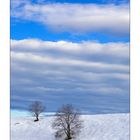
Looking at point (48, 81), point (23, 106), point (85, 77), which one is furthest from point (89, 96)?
point (23, 106)

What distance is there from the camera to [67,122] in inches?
68.2

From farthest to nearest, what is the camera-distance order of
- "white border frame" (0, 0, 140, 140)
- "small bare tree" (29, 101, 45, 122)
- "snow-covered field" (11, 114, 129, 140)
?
"snow-covered field" (11, 114, 129, 140), "small bare tree" (29, 101, 45, 122), "white border frame" (0, 0, 140, 140)

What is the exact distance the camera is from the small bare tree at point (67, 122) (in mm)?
1621

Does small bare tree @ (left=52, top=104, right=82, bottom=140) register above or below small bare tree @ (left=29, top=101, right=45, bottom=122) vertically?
below

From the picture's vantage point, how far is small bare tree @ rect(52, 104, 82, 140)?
5.32ft
